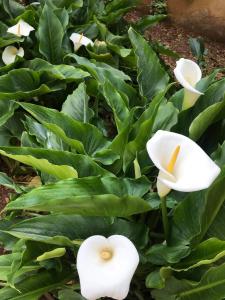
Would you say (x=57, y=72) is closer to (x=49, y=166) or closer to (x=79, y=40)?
(x=79, y=40)

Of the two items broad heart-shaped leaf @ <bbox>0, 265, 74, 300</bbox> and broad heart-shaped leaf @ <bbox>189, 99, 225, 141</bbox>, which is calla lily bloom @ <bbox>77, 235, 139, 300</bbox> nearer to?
broad heart-shaped leaf @ <bbox>0, 265, 74, 300</bbox>

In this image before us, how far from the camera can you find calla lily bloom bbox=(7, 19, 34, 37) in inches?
87.9

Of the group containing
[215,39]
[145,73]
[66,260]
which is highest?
[145,73]

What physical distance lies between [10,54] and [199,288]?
1480mm

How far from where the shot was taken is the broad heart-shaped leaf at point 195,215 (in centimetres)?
125

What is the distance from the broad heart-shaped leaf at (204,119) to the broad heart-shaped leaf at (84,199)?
0.30 metres

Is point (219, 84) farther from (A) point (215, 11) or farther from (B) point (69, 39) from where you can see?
(A) point (215, 11)

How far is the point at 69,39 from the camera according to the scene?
2424mm

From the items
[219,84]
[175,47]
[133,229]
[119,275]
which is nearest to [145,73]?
[219,84]

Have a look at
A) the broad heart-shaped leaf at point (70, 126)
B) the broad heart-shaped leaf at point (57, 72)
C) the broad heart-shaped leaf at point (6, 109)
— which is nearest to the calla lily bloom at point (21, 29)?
the broad heart-shaped leaf at point (57, 72)

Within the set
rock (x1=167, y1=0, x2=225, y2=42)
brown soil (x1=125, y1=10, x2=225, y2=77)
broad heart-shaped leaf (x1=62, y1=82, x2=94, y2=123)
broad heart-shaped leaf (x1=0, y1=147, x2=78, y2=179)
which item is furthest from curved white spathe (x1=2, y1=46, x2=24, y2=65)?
rock (x1=167, y1=0, x2=225, y2=42)

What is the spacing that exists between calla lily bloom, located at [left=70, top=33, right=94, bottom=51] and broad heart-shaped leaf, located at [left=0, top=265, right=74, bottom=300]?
1212mm

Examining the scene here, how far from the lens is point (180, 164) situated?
1.13 metres

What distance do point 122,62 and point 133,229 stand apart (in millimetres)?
1290
